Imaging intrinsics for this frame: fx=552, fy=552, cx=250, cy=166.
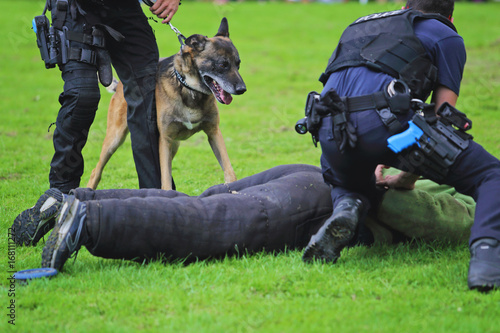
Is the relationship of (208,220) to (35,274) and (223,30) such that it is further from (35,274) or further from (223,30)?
(223,30)

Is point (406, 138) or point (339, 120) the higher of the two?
point (339, 120)

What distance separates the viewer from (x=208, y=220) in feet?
11.2

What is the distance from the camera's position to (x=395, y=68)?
3379 millimetres

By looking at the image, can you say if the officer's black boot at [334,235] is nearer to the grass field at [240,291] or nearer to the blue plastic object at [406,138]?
the grass field at [240,291]

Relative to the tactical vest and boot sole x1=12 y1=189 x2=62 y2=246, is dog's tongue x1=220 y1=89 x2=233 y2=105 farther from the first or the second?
boot sole x1=12 y1=189 x2=62 y2=246

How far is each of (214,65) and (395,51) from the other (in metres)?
2.04

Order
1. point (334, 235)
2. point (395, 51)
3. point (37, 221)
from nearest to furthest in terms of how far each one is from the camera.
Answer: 1. point (334, 235)
2. point (395, 51)
3. point (37, 221)

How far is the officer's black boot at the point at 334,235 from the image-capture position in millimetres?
3211

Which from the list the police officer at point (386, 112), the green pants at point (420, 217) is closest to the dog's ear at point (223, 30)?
the police officer at point (386, 112)

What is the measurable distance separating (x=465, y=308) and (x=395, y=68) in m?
1.47

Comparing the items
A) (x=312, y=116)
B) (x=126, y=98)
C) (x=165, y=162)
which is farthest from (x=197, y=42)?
(x=312, y=116)

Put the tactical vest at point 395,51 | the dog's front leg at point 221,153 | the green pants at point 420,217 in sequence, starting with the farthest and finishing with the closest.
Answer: the dog's front leg at point 221,153
the green pants at point 420,217
the tactical vest at point 395,51

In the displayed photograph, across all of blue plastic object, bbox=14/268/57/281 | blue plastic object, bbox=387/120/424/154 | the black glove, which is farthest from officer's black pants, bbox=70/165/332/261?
blue plastic object, bbox=387/120/424/154

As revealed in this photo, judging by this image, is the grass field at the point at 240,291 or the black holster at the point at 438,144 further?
the black holster at the point at 438,144
